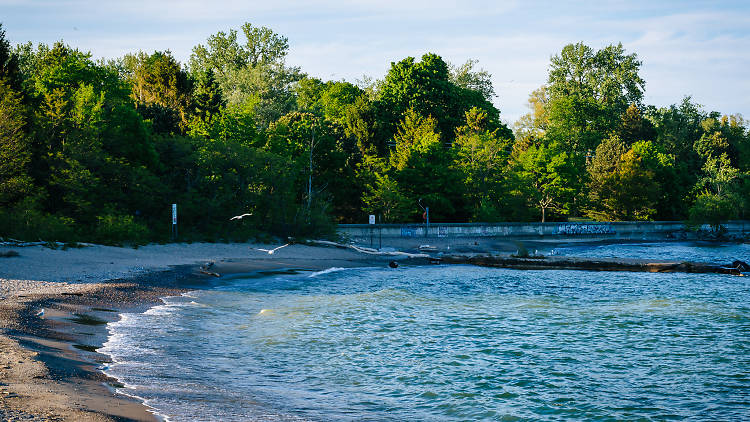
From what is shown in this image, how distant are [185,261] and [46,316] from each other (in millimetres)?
17544

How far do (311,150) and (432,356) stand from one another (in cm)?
4642

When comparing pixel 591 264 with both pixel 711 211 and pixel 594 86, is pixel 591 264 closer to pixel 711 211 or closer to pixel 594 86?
pixel 711 211

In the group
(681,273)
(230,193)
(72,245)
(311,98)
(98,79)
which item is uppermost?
(311,98)

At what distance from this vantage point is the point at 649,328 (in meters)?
19.3

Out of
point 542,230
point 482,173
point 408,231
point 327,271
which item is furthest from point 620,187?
point 327,271

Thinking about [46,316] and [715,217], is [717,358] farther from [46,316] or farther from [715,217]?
[715,217]

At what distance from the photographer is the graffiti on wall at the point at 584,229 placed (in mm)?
73688

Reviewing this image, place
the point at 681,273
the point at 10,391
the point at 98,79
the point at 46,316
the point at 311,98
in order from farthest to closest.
A: the point at 311,98 < the point at 98,79 < the point at 681,273 < the point at 46,316 < the point at 10,391

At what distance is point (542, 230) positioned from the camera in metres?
71.7

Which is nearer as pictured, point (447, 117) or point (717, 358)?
point (717, 358)

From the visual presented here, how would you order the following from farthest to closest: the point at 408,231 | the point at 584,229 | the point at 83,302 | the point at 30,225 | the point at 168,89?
the point at 584,229, the point at 168,89, the point at 408,231, the point at 30,225, the point at 83,302

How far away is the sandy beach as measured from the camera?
8188mm

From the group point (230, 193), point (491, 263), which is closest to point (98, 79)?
point (230, 193)

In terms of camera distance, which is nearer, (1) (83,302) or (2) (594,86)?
(1) (83,302)
